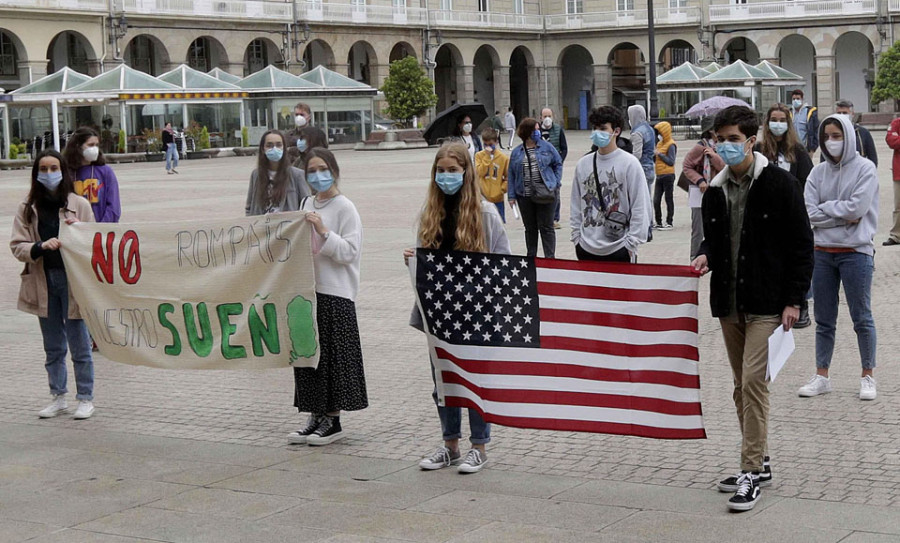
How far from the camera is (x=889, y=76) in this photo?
54.9m

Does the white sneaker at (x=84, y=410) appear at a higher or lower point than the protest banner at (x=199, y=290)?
lower

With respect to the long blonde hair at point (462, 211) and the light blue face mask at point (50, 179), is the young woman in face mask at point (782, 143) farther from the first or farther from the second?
the light blue face mask at point (50, 179)

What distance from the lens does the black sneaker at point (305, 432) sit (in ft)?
24.3

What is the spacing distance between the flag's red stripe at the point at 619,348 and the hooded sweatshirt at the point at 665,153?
1244 centimetres

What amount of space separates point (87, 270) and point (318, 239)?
5.79 feet

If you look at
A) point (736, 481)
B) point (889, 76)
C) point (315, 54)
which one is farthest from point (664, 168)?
point (315, 54)

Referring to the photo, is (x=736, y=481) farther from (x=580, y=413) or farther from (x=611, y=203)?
(x=611, y=203)

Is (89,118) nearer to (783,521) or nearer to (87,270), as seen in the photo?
(87,270)

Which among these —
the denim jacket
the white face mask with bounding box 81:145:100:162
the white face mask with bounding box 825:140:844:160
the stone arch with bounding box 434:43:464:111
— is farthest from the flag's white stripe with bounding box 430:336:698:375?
A: the stone arch with bounding box 434:43:464:111

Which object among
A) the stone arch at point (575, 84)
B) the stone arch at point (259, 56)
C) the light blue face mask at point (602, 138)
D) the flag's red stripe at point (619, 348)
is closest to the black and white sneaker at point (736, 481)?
the flag's red stripe at point (619, 348)

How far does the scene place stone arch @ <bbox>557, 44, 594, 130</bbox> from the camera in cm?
7319

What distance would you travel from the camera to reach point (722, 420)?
757cm

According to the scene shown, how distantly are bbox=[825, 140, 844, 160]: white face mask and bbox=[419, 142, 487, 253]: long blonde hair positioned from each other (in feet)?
8.37

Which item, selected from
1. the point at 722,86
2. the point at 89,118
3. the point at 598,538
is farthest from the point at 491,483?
the point at 722,86
